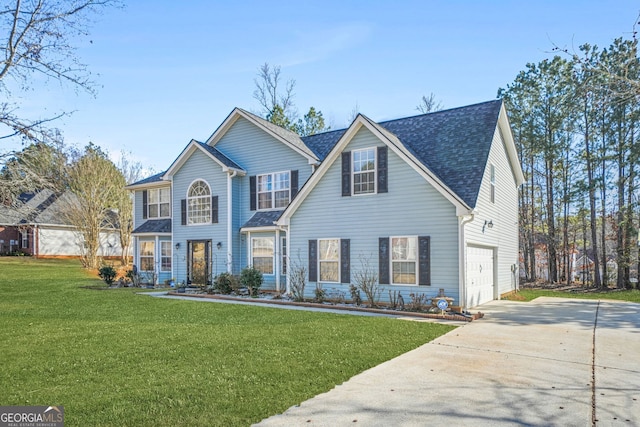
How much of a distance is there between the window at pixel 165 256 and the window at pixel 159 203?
1564 millimetres

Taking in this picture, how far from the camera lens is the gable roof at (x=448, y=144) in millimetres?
12492

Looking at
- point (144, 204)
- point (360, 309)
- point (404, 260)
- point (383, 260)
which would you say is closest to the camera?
point (360, 309)

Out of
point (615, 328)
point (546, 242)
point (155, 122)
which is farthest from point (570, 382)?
point (546, 242)

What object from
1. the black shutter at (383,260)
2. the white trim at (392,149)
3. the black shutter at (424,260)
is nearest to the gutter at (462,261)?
the white trim at (392,149)

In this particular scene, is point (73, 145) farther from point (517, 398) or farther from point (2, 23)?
point (517, 398)

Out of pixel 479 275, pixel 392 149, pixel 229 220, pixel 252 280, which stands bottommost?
pixel 252 280

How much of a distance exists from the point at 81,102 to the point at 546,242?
2516 cm

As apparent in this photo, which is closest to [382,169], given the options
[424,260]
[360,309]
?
[424,260]

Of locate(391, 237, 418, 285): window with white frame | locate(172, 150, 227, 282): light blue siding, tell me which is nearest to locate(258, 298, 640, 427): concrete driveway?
locate(391, 237, 418, 285): window with white frame

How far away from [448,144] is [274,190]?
7.26 meters

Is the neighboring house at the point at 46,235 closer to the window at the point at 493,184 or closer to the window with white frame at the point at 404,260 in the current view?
the window with white frame at the point at 404,260

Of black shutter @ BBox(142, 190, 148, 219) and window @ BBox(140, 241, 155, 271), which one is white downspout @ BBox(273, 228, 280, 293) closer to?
window @ BBox(140, 241, 155, 271)

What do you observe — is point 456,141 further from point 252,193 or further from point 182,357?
point 182,357

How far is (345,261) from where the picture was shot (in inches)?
551
